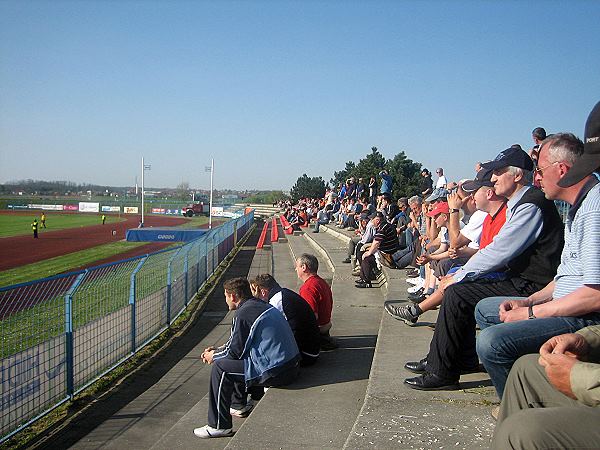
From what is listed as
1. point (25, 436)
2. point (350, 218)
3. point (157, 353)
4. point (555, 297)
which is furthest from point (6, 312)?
point (350, 218)

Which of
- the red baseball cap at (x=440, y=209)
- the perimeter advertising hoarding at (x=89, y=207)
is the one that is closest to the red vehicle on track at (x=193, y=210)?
the perimeter advertising hoarding at (x=89, y=207)

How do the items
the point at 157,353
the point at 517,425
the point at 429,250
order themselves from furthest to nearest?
1. the point at 157,353
2. the point at 429,250
3. the point at 517,425

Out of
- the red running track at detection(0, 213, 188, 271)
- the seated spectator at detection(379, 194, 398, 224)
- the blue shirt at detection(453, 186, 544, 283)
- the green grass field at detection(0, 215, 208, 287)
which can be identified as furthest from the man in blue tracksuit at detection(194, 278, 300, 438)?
the red running track at detection(0, 213, 188, 271)

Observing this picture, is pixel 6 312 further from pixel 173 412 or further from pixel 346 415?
pixel 346 415

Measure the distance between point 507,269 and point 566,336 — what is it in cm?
160

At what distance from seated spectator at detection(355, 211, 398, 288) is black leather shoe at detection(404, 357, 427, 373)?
589 centimetres

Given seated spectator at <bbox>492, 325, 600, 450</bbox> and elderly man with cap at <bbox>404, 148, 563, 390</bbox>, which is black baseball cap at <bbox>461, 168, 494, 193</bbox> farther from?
seated spectator at <bbox>492, 325, 600, 450</bbox>

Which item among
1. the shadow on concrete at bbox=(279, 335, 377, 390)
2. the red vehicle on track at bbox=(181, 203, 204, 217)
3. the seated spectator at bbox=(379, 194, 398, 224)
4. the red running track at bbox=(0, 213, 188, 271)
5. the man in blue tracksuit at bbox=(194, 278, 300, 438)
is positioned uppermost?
the seated spectator at bbox=(379, 194, 398, 224)

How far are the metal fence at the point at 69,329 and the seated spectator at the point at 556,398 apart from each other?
16.0 ft

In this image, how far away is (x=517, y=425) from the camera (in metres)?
1.98

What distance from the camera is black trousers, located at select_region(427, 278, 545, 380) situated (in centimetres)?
392

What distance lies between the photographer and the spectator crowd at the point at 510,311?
233 cm

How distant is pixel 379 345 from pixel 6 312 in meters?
3.69

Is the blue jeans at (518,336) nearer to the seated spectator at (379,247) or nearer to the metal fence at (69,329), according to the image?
the metal fence at (69,329)
